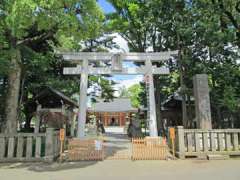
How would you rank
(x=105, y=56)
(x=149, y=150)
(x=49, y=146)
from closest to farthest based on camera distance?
(x=49, y=146) → (x=149, y=150) → (x=105, y=56)

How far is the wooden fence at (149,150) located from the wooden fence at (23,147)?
3307 mm

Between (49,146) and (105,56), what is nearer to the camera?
(49,146)

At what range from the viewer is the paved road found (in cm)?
804

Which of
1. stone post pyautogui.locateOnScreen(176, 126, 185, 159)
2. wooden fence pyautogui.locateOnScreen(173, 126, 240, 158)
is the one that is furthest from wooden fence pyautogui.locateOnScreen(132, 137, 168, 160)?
wooden fence pyautogui.locateOnScreen(173, 126, 240, 158)

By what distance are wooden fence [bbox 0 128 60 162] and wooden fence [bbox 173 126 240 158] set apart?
5139 millimetres

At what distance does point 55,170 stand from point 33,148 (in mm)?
3214

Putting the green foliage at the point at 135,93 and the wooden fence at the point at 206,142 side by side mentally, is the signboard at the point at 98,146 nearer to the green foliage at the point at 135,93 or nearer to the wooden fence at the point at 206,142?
the wooden fence at the point at 206,142

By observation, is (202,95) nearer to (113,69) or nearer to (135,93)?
(113,69)

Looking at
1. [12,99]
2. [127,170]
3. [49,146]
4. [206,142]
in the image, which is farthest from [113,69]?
[127,170]

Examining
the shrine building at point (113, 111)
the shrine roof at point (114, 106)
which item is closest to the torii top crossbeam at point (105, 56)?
the shrine building at point (113, 111)

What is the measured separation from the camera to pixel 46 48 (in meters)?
18.2

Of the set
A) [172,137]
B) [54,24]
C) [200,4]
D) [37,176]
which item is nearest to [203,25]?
[200,4]

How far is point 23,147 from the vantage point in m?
11.3

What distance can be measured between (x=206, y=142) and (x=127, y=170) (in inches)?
165
